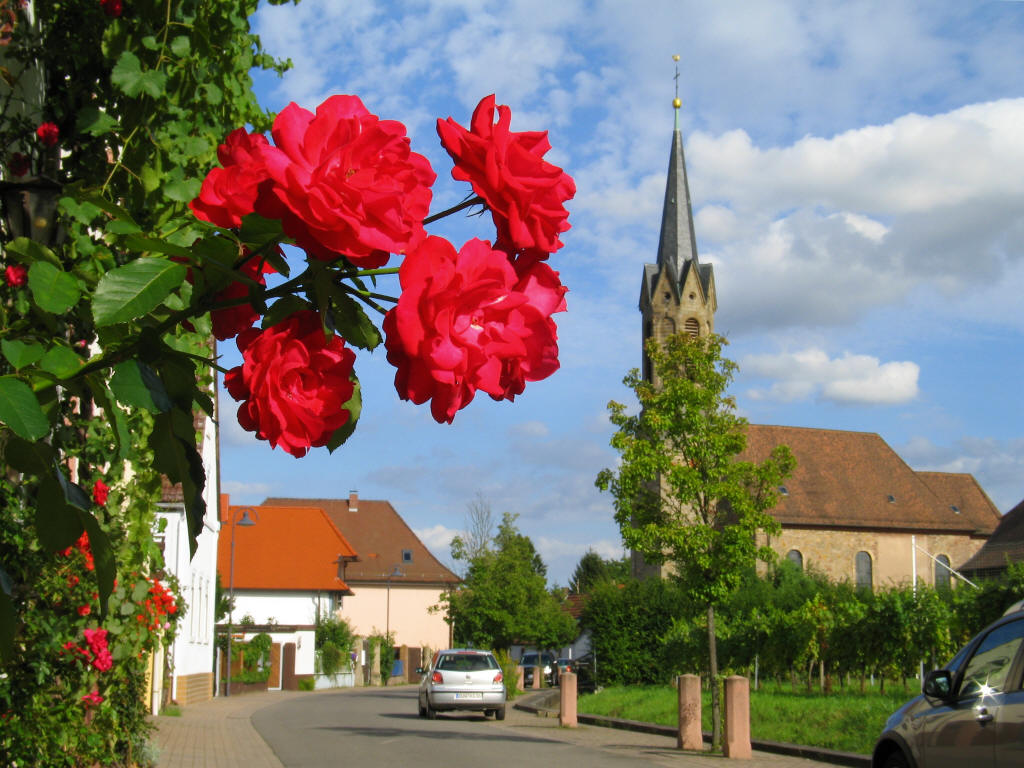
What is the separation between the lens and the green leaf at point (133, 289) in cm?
140

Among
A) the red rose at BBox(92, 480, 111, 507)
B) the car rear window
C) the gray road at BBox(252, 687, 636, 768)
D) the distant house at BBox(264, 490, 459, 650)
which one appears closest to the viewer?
the red rose at BBox(92, 480, 111, 507)

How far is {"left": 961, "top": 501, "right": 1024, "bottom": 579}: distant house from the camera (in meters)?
51.2

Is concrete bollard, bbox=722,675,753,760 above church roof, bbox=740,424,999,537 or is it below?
below

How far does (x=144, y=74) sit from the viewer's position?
128 inches

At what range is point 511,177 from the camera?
4.72 ft

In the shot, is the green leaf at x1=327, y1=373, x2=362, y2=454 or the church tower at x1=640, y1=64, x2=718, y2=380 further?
the church tower at x1=640, y1=64, x2=718, y2=380

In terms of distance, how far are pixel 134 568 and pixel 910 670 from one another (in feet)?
64.6

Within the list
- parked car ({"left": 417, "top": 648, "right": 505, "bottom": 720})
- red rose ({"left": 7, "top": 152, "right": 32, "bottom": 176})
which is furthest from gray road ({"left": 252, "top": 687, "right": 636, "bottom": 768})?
red rose ({"left": 7, "top": 152, "right": 32, "bottom": 176})

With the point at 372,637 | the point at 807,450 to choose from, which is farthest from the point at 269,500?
the point at 807,450

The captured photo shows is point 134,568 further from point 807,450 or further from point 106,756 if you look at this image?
point 807,450

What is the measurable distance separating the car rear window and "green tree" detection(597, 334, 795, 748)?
7.87 meters

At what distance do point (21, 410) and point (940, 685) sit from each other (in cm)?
759

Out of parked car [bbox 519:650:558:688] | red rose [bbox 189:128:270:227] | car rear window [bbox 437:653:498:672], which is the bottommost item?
parked car [bbox 519:650:558:688]

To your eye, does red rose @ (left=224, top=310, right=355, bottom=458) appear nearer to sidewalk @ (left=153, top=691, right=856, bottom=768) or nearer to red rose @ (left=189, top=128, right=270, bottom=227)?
red rose @ (left=189, top=128, right=270, bottom=227)
